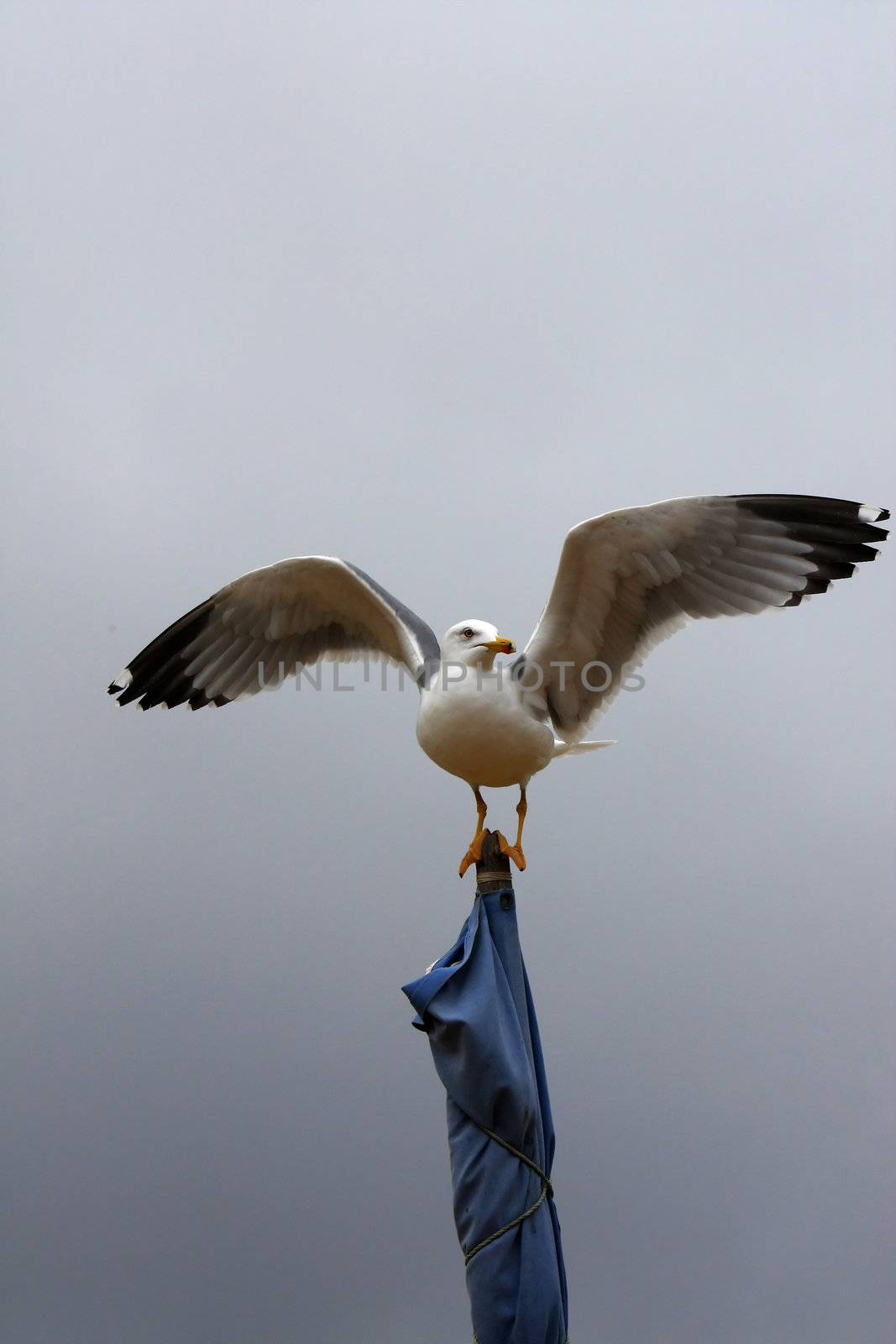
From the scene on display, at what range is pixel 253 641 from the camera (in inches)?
171

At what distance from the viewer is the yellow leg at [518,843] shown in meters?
3.54

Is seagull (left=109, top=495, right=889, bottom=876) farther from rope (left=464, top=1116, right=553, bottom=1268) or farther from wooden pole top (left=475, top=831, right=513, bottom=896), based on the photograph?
rope (left=464, top=1116, right=553, bottom=1268)

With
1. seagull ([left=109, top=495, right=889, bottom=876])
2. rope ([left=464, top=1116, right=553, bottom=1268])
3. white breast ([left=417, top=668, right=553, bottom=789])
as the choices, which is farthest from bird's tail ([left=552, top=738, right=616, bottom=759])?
rope ([left=464, top=1116, right=553, bottom=1268])

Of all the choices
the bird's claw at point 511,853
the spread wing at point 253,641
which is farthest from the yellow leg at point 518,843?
the spread wing at point 253,641

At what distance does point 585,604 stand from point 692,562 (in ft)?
1.23

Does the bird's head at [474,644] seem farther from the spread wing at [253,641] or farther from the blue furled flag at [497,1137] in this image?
the blue furled flag at [497,1137]

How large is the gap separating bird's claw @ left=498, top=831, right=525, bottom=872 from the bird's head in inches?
22.2

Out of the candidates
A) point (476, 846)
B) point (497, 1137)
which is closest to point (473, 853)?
point (476, 846)

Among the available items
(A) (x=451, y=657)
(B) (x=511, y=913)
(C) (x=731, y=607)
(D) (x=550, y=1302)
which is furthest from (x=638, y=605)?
(D) (x=550, y=1302)

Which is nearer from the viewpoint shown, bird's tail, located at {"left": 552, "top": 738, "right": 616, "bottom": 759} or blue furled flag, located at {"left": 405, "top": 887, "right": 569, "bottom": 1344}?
blue furled flag, located at {"left": 405, "top": 887, "right": 569, "bottom": 1344}

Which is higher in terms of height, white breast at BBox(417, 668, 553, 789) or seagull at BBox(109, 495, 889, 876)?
seagull at BBox(109, 495, 889, 876)

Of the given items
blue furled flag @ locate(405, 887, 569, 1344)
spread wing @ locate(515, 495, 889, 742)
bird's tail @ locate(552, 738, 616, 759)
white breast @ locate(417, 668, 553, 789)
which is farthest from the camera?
bird's tail @ locate(552, 738, 616, 759)

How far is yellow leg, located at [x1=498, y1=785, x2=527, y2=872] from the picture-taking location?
139 inches

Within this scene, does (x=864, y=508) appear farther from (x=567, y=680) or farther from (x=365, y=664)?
(x=365, y=664)
